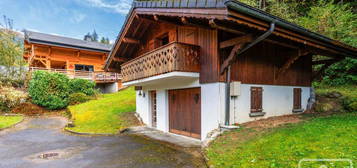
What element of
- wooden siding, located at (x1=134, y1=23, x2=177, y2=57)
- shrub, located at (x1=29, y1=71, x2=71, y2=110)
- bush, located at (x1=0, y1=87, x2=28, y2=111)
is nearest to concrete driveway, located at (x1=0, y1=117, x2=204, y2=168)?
wooden siding, located at (x1=134, y1=23, x2=177, y2=57)

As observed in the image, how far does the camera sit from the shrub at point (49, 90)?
16.0 metres

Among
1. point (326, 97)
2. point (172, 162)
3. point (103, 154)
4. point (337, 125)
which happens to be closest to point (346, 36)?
point (326, 97)

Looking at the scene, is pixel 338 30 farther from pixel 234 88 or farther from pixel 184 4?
pixel 184 4

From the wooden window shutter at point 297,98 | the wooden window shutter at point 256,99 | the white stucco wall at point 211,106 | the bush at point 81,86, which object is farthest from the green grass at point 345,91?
the bush at point 81,86

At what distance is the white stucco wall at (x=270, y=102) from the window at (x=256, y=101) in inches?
6.6

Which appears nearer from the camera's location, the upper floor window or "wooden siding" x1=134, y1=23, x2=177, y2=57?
"wooden siding" x1=134, y1=23, x2=177, y2=57

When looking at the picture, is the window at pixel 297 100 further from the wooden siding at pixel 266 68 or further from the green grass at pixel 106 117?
the green grass at pixel 106 117

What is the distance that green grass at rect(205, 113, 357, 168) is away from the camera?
3.87 metres

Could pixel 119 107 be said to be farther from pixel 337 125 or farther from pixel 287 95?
pixel 337 125

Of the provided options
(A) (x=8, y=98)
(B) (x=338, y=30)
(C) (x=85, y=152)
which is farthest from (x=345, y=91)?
(A) (x=8, y=98)

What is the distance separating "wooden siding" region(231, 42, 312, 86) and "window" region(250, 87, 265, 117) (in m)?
0.32

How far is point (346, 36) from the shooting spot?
13344mm

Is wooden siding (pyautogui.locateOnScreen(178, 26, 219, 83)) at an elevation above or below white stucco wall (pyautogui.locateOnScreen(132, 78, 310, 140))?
above

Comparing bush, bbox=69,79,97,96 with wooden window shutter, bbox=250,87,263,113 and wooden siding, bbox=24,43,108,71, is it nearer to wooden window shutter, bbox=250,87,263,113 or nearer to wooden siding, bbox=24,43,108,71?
wooden siding, bbox=24,43,108,71
